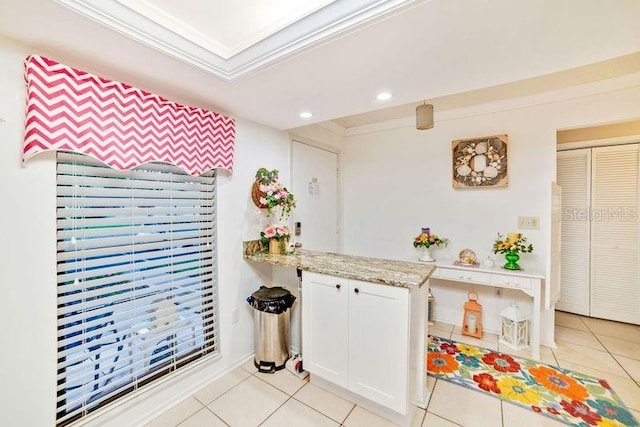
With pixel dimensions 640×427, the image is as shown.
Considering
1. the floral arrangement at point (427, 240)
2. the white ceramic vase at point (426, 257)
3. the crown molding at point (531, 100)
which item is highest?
the crown molding at point (531, 100)

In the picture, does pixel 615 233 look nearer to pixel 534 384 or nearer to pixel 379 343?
pixel 534 384

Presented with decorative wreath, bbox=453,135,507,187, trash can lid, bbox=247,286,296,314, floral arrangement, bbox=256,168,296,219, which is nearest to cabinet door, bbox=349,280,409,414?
trash can lid, bbox=247,286,296,314

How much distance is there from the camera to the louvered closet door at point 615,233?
9.43 feet

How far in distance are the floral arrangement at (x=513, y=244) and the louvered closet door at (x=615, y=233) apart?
122 centimetres

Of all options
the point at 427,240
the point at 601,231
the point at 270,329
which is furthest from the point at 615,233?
the point at 270,329

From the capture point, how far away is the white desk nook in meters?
2.37

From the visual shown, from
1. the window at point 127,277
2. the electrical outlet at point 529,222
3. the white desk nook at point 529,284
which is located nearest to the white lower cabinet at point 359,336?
the window at point 127,277

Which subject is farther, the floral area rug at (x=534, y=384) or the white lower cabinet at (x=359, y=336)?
the floral area rug at (x=534, y=384)

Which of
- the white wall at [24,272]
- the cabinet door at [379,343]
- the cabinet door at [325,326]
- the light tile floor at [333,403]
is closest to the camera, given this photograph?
the white wall at [24,272]

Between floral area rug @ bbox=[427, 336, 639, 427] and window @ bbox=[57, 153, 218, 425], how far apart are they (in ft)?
6.78

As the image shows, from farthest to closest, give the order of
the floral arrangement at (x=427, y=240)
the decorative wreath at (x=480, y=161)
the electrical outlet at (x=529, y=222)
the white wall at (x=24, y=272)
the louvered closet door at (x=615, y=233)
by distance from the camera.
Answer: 1. the floral arrangement at (x=427, y=240)
2. the louvered closet door at (x=615, y=233)
3. the decorative wreath at (x=480, y=161)
4. the electrical outlet at (x=529, y=222)
5. the white wall at (x=24, y=272)

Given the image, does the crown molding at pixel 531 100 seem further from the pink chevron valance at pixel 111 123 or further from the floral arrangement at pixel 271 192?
the pink chevron valance at pixel 111 123

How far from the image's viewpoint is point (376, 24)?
3.77 feet

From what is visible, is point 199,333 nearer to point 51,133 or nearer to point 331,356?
point 331,356
